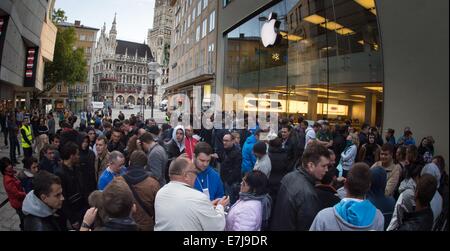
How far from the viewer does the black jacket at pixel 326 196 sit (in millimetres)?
3336

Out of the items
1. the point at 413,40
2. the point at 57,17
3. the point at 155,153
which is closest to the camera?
the point at 155,153

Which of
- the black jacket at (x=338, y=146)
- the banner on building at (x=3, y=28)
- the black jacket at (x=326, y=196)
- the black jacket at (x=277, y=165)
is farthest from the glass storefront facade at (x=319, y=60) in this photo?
the banner on building at (x=3, y=28)

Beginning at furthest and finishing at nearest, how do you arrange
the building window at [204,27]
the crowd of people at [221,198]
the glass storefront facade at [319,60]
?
the building window at [204,27] < the glass storefront facade at [319,60] < the crowd of people at [221,198]

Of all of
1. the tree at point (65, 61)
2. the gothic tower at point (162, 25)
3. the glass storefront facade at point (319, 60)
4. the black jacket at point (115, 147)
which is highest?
the gothic tower at point (162, 25)

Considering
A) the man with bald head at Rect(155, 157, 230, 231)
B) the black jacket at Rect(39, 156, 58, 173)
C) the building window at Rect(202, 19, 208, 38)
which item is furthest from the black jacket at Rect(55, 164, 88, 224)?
the building window at Rect(202, 19, 208, 38)

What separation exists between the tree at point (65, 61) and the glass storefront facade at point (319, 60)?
3329 centimetres

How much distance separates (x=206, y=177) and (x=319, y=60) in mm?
12587

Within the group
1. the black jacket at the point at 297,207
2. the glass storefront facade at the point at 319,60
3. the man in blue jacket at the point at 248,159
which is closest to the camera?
the black jacket at the point at 297,207

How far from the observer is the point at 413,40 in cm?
912

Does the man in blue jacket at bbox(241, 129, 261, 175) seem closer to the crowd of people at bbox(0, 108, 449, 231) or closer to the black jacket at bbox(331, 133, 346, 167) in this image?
the crowd of people at bbox(0, 108, 449, 231)

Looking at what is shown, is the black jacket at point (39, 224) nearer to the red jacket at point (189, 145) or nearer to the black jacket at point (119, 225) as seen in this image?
the black jacket at point (119, 225)
